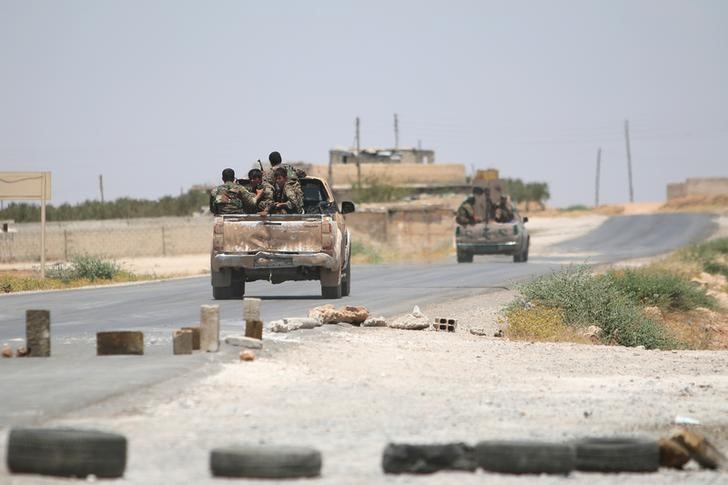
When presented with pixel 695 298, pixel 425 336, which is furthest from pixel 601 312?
pixel 695 298

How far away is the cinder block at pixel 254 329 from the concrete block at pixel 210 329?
0.99 m

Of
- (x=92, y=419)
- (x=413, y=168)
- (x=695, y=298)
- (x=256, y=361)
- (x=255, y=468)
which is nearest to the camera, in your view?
(x=255, y=468)

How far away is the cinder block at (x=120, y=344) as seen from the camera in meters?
16.0

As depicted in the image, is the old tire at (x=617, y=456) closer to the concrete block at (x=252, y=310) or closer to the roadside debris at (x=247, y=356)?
the roadside debris at (x=247, y=356)

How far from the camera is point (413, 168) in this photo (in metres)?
107

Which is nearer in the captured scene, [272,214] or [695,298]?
[272,214]

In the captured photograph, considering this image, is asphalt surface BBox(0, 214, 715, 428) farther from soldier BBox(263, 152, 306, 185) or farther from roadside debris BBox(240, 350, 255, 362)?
soldier BBox(263, 152, 306, 185)

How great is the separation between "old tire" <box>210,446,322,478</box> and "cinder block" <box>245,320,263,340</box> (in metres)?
7.60

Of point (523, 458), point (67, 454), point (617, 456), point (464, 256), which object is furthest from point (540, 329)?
point (464, 256)

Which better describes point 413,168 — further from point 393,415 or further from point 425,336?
point 393,415

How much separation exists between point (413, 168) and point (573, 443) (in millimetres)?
97546

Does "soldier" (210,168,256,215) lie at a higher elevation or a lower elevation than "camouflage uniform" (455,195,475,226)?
higher

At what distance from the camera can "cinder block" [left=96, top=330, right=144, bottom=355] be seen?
16.0 meters

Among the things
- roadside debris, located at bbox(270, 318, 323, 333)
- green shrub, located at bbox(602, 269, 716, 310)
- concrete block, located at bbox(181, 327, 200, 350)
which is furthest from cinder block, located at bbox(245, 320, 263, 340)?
green shrub, located at bbox(602, 269, 716, 310)
